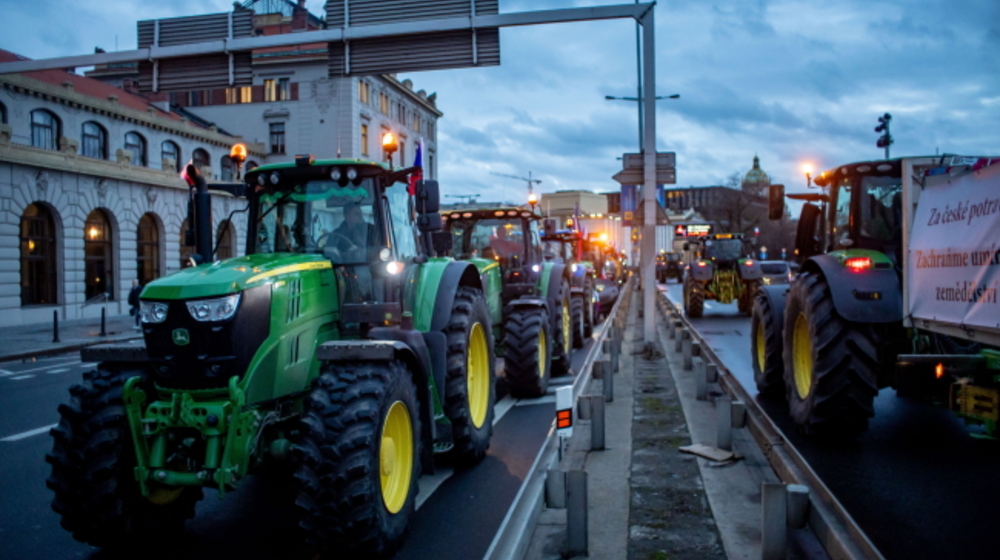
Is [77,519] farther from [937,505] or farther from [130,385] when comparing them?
[937,505]

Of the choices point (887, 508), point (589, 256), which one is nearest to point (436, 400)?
point (887, 508)

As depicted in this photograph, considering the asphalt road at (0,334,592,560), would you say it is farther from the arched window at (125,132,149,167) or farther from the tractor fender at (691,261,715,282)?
the arched window at (125,132,149,167)

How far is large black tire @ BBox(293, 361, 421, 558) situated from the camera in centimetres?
446

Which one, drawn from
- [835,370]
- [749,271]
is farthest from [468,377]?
[749,271]

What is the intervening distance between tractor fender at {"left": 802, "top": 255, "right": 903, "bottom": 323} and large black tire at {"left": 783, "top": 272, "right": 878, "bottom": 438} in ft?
0.60

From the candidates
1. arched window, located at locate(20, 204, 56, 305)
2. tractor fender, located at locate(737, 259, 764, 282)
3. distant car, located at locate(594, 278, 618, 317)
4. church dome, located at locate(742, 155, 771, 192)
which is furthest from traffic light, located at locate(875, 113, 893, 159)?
church dome, located at locate(742, 155, 771, 192)

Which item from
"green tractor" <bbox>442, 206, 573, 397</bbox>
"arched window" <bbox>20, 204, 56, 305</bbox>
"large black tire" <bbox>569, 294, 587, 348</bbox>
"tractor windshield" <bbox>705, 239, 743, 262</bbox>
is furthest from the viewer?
"arched window" <bbox>20, 204, 56, 305</bbox>

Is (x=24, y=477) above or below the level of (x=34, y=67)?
below

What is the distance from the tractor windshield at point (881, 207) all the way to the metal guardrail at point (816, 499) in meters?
2.15

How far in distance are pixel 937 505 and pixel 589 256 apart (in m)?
27.2

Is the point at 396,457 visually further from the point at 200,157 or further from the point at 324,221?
the point at 200,157

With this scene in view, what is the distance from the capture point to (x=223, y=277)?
4.91 metres

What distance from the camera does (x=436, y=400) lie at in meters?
6.25

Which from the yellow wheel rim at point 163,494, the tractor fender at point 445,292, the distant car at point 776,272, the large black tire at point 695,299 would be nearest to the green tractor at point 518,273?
the tractor fender at point 445,292
